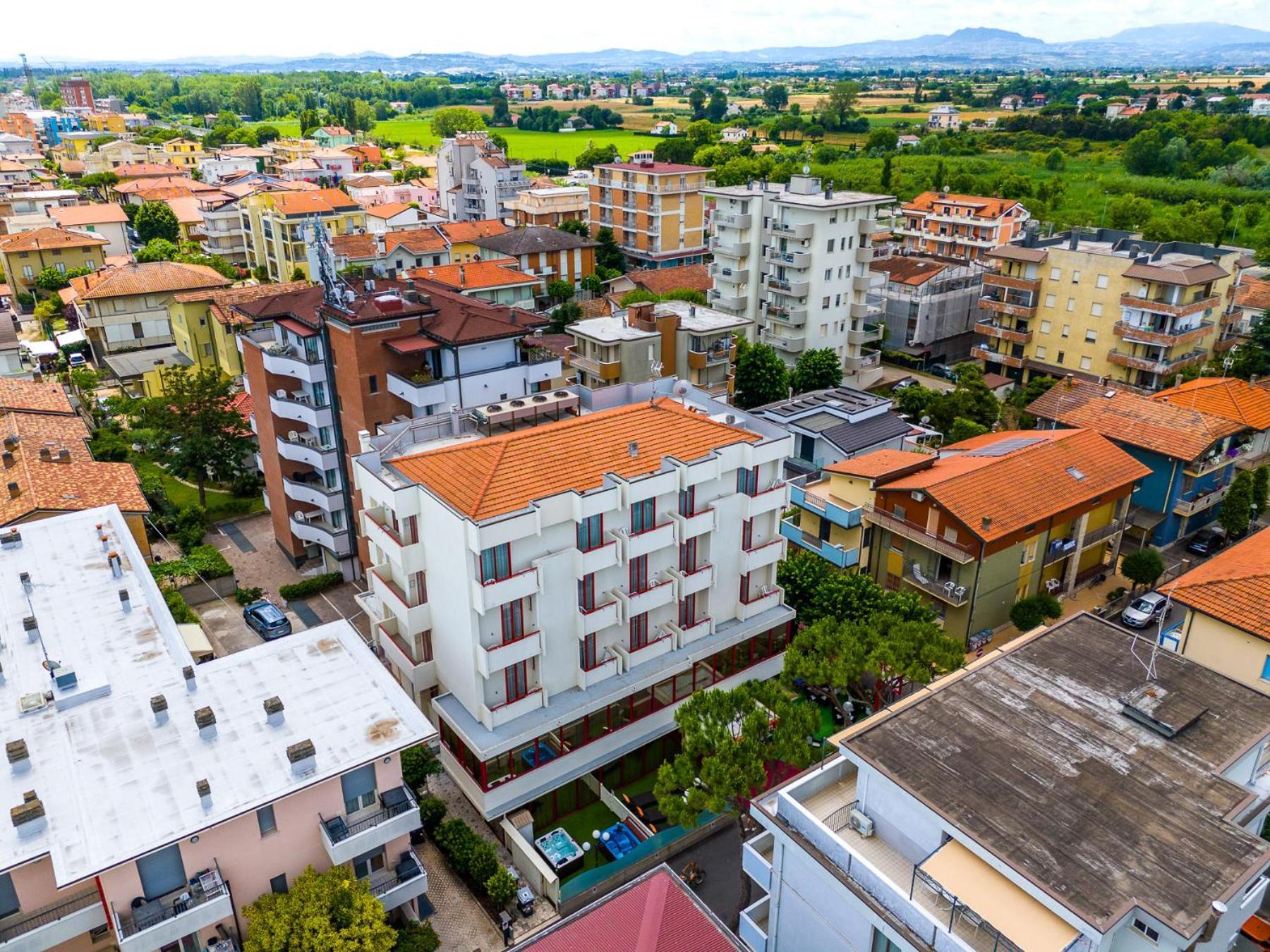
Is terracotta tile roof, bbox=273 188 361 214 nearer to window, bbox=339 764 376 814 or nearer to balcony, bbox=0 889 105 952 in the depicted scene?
window, bbox=339 764 376 814

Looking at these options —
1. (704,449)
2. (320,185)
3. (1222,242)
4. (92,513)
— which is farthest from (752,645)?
(320,185)

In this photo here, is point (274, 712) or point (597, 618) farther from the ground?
point (274, 712)

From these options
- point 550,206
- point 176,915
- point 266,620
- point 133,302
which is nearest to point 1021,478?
point 266,620

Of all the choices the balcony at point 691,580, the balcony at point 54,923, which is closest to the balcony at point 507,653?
the balcony at point 691,580

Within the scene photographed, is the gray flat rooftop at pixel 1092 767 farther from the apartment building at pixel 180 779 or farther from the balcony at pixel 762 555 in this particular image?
the apartment building at pixel 180 779

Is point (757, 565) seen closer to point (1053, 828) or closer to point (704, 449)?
point (704, 449)

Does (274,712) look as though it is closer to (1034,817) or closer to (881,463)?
(1034,817)
